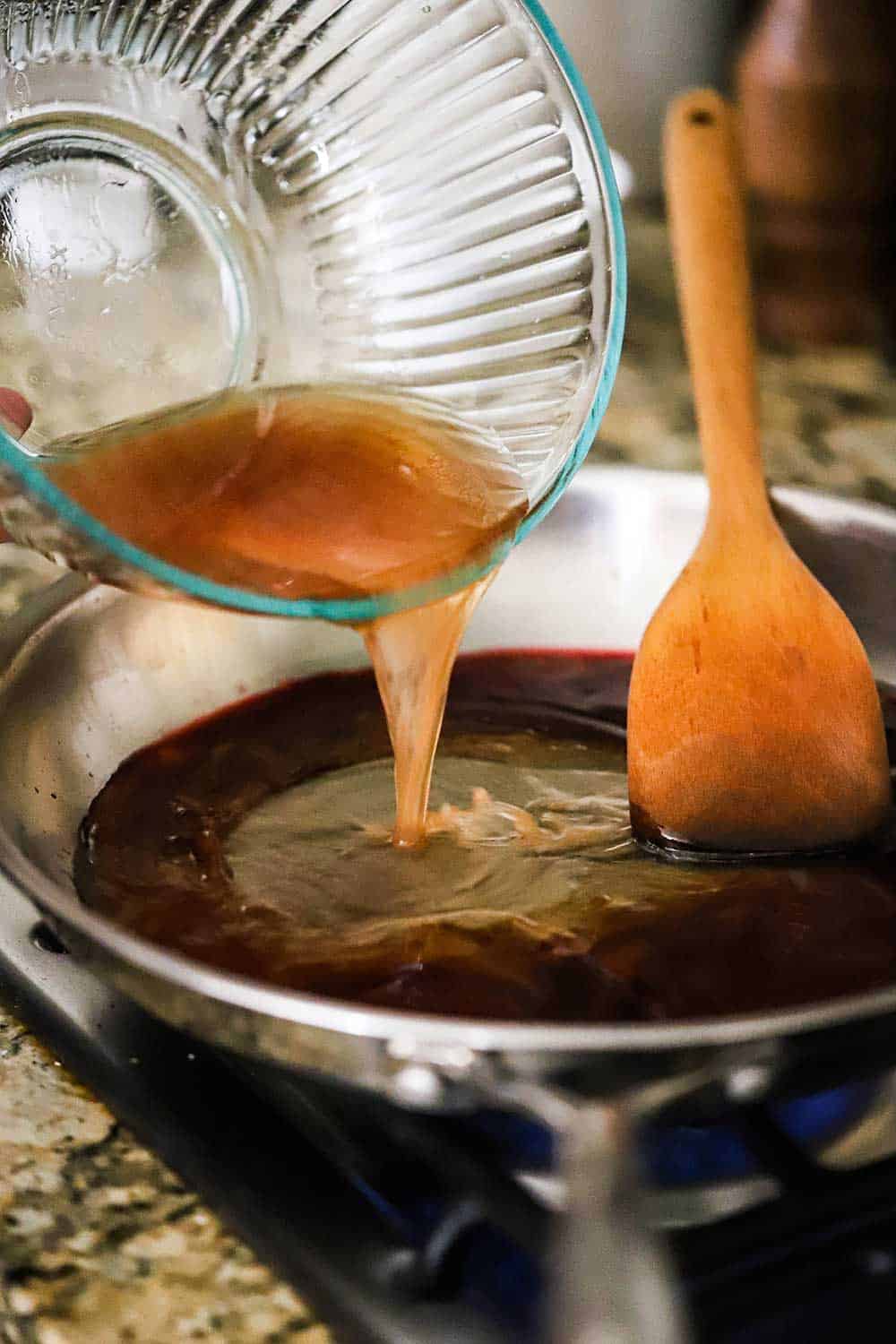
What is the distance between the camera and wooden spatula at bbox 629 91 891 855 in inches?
28.0

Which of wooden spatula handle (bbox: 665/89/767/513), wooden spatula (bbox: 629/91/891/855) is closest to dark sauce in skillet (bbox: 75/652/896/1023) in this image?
wooden spatula (bbox: 629/91/891/855)

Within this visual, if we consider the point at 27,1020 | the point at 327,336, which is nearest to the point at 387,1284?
the point at 27,1020

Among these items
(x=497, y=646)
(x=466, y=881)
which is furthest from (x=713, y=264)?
(x=466, y=881)

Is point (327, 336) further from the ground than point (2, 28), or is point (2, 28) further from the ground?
point (2, 28)

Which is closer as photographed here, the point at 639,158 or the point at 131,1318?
the point at 131,1318

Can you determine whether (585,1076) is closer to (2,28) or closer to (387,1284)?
(387,1284)

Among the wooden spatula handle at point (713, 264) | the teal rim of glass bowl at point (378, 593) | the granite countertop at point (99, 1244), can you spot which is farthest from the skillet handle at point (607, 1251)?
the wooden spatula handle at point (713, 264)

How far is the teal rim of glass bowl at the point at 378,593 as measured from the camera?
0.57 m

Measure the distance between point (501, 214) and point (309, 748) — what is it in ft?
0.92

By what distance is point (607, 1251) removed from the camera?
437 millimetres

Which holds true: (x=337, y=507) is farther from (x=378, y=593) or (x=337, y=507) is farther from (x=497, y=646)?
(x=497, y=646)

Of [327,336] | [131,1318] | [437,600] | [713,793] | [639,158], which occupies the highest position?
[639,158]

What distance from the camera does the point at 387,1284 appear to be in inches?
20.4

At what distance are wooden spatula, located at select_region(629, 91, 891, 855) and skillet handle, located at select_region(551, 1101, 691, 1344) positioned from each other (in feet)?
0.88
